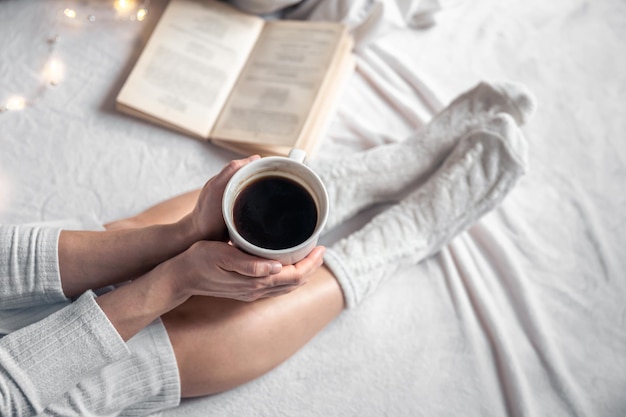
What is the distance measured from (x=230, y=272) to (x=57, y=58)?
0.72m

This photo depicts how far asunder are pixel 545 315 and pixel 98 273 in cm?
70

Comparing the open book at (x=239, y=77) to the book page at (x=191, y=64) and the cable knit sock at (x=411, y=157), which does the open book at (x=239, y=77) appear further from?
the cable knit sock at (x=411, y=157)

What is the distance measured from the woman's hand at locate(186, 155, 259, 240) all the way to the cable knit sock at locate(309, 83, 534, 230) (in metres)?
0.28

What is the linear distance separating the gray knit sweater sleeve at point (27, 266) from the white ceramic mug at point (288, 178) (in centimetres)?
26

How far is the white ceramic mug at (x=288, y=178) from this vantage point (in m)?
0.58

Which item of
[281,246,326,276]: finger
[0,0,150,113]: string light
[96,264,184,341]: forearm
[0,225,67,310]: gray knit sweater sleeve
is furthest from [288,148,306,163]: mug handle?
[0,0,150,113]: string light

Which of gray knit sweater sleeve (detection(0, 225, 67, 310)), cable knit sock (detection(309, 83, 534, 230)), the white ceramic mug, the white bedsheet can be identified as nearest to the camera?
the white ceramic mug

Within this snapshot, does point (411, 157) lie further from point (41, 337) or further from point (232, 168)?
point (41, 337)

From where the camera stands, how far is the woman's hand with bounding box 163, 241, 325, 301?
0.60 m

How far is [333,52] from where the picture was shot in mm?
1079

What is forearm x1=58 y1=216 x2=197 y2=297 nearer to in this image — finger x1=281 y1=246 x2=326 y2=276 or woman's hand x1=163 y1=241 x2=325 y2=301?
woman's hand x1=163 y1=241 x2=325 y2=301

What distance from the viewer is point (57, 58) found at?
1.10 metres

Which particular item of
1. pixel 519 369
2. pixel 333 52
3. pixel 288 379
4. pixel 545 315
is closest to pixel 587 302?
pixel 545 315

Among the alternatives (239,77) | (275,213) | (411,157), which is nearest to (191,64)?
(239,77)
